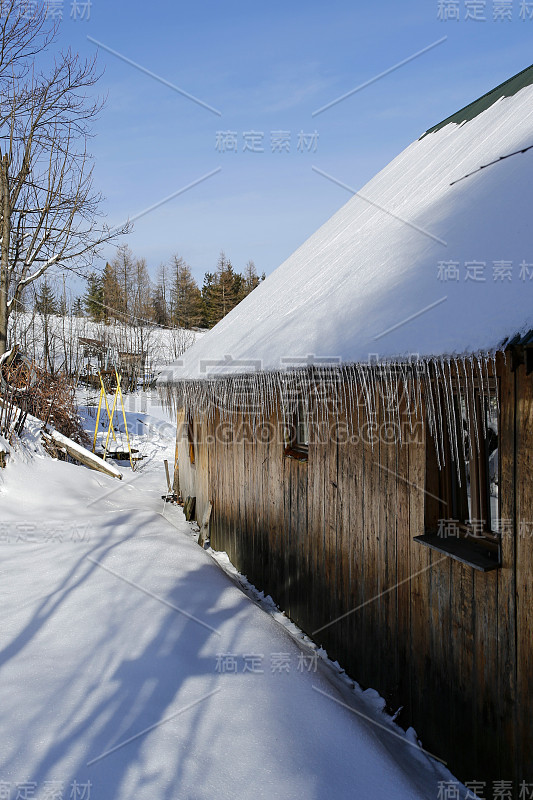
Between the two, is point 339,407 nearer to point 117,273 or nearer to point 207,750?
point 207,750

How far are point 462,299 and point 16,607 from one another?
3.86 meters

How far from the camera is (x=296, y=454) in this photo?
5.02 metres

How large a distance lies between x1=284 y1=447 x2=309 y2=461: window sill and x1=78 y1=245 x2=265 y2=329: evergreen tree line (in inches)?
1426

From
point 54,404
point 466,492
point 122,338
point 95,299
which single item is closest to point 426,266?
point 466,492

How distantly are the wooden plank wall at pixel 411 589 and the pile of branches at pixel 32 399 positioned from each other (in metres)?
4.75

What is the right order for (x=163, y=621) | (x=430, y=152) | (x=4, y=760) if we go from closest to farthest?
(x=4, y=760), (x=163, y=621), (x=430, y=152)

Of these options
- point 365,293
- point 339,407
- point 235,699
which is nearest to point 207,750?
point 235,699

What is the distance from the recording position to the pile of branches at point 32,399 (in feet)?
26.6

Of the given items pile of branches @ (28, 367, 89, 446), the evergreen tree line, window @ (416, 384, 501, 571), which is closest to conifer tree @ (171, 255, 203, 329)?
the evergreen tree line

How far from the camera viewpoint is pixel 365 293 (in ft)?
11.4

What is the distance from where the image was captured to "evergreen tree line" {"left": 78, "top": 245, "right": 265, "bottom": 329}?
42.5 meters

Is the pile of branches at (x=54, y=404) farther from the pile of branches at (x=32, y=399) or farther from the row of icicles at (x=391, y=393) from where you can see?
the row of icicles at (x=391, y=393)

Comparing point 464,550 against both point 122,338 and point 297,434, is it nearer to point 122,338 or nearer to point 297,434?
point 297,434

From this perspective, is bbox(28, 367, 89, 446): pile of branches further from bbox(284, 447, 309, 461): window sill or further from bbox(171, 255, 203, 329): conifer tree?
bbox(171, 255, 203, 329): conifer tree
